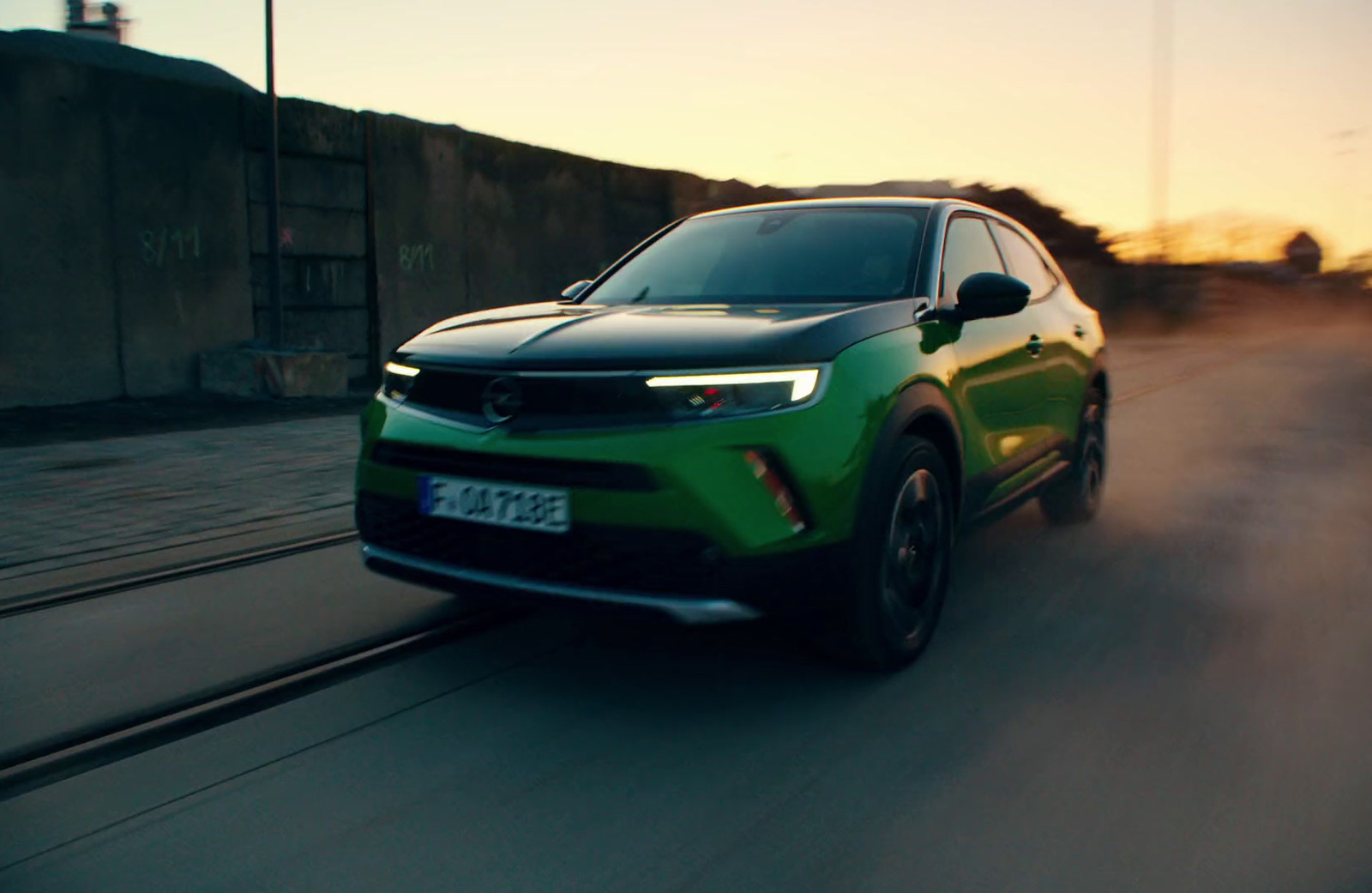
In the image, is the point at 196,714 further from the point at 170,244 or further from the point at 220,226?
the point at 220,226

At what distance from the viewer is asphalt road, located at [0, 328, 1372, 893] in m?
2.55

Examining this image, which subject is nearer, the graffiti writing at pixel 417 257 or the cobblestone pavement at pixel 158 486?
the cobblestone pavement at pixel 158 486

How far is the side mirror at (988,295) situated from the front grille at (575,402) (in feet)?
4.58

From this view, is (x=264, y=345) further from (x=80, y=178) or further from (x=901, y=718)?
(x=901, y=718)

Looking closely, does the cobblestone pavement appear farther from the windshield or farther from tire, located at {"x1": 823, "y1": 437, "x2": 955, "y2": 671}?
tire, located at {"x1": 823, "y1": 437, "x2": 955, "y2": 671}

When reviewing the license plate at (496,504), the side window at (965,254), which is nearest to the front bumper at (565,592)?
the license plate at (496,504)

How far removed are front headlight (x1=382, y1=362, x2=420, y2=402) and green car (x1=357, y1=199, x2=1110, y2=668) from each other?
0.01 meters

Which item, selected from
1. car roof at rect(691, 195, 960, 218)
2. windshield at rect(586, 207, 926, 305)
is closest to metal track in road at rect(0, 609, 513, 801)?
windshield at rect(586, 207, 926, 305)

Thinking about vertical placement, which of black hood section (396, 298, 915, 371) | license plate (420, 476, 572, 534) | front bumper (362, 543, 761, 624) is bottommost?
front bumper (362, 543, 761, 624)

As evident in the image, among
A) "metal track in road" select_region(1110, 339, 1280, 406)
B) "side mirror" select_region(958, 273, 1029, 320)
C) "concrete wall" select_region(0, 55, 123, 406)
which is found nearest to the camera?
"side mirror" select_region(958, 273, 1029, 320)

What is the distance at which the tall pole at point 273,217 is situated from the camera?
11.8m

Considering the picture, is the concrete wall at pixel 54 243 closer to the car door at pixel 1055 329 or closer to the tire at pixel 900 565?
the car door at pixel 1055 329

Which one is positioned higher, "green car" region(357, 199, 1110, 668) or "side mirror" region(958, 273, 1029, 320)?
"side mirror" region(958, 273, 1029, 320)

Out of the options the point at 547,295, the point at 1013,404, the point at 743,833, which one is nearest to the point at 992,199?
the point at 547,295
